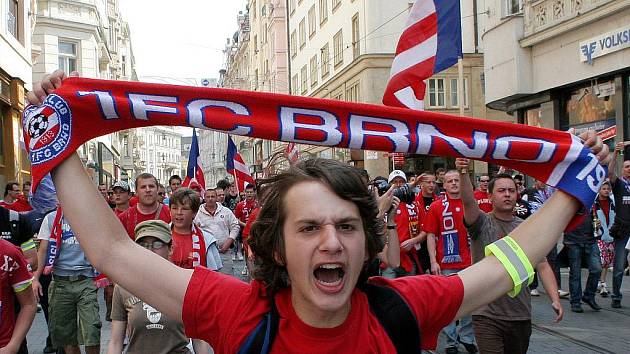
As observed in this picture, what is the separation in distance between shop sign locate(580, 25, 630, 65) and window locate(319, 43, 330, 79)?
25.1m

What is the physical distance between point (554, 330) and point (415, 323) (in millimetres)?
7207

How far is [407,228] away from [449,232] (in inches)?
46.9

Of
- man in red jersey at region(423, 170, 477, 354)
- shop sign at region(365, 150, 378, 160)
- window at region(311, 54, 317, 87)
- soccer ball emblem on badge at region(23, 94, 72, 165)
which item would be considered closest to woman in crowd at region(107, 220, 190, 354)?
soccer ball emblem on badge at region(23, 94, 72, 165)

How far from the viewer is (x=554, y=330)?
9.02m

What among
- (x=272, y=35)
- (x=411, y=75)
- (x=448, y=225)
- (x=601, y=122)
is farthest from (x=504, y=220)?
(x=272, y=35)

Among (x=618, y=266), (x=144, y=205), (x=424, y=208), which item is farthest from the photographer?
(x=618, y=266)

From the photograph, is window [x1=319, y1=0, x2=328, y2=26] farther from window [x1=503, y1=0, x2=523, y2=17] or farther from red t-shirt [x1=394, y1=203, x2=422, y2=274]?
red t-shirt [x1=394, y1=203, x2=422, y2=274]

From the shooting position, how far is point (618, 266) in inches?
420

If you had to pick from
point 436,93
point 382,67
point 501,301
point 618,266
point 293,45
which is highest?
point 293,45

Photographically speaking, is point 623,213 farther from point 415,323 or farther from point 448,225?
point 415,323

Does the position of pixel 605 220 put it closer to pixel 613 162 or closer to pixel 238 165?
pixel 613 162

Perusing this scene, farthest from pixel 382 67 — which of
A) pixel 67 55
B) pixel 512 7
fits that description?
pixel 67 55

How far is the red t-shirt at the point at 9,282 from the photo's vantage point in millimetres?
4156

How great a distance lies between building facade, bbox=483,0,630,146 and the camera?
53.2 ft
